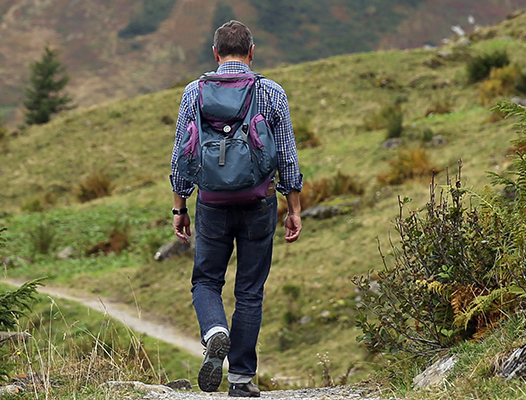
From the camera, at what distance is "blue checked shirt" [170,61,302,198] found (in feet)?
11.4

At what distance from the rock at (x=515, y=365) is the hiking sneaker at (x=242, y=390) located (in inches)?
51.9

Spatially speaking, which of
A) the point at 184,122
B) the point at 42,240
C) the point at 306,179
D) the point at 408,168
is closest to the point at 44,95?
the point at 42,240

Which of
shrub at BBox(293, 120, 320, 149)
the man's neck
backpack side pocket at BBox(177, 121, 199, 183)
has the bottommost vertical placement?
shrub at BBox(293, 120, 320, 149)

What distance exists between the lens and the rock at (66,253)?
504 inches

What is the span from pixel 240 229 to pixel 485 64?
16.5 meters

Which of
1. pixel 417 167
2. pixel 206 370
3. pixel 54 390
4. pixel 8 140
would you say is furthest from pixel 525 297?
pixel 8 140

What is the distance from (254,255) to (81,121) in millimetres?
23492

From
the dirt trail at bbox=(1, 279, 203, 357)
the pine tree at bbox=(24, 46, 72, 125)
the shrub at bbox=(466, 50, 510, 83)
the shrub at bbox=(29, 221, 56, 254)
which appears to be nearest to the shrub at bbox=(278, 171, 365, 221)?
the dirt trail at bbox=(1, 279, 203, 357)

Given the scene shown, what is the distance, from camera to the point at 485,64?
18406 mm

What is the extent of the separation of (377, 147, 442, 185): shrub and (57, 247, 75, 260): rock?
5.90 m

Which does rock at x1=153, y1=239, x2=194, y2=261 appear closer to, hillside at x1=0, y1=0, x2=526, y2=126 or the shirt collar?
the shirt collar

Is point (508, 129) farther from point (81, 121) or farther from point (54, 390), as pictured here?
point (81, 121)

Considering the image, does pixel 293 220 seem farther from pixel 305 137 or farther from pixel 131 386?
pixel 305 137

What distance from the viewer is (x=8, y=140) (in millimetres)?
24828
